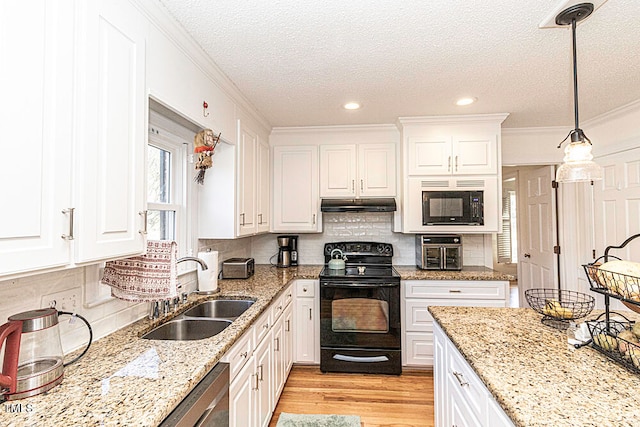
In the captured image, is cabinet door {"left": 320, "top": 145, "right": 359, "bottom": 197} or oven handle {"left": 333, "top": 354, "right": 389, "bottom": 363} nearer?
oven handle {"left": 333, "top": 354, "right": 389, "bottom": 363}

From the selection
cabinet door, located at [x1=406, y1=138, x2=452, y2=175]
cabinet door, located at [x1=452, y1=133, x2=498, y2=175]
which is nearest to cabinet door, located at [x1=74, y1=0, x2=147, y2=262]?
cabinet door, located at [x1=406, y1=138, x2=452, y2=175]

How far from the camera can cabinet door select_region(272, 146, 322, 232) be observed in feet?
11.7

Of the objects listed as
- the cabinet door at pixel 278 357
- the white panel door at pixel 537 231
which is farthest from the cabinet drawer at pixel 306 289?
the white panel door at pixel 537 231

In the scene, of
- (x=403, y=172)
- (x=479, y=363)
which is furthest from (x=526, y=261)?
(x=479, y=363)

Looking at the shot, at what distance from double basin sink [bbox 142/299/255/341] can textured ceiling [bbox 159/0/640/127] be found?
5.10 ft

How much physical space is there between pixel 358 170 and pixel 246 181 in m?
1.24

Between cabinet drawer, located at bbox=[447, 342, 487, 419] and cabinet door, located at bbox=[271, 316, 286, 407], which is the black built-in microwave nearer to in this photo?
cabinet door, located at bbox=[271, 316, 286, 407]

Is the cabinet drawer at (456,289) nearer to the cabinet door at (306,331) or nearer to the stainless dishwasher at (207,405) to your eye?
the cabinet door at (306,331)

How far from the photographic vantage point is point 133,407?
3.14ft

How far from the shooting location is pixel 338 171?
3.55 metres

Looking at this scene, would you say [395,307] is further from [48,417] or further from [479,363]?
[48,417]

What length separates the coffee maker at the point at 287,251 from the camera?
364cm

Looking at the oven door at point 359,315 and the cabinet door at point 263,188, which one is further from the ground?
the cabinet door at point 263,188

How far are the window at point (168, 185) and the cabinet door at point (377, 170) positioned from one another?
1.77 meters
